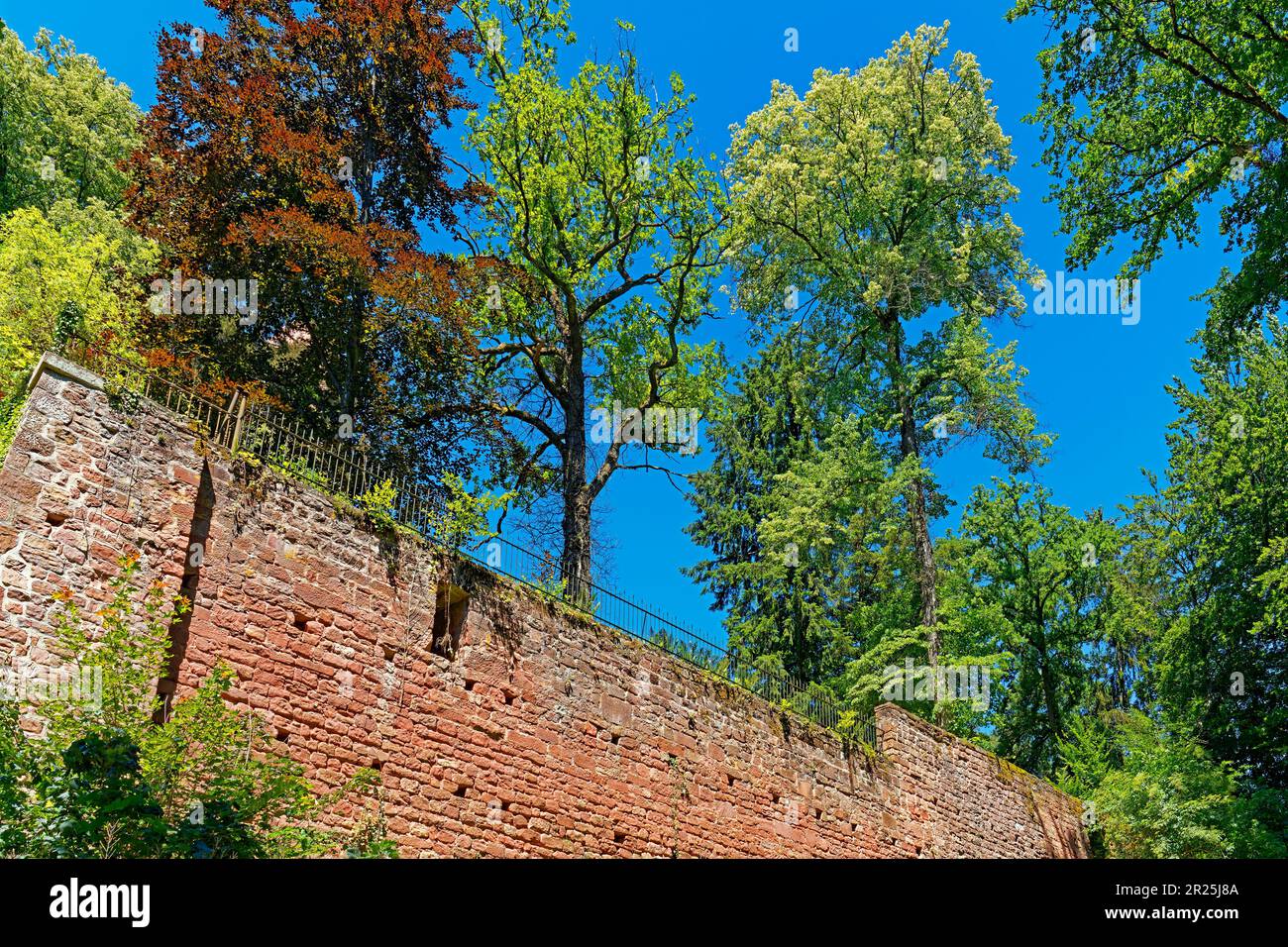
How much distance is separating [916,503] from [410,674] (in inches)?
593

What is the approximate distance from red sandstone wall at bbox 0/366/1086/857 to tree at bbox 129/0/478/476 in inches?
246

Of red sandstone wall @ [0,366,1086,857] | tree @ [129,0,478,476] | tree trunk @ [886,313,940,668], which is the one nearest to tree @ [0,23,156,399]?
tree @ [129,0,478,476]

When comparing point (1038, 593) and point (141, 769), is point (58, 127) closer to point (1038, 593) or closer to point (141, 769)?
point (141, 769)

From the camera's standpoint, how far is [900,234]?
2523cm

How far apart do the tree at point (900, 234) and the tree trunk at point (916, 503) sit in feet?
0.24

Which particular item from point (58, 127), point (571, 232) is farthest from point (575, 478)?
point (58, 127)

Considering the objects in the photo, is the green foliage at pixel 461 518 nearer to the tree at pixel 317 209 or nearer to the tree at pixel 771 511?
the tree at pixel 317 209

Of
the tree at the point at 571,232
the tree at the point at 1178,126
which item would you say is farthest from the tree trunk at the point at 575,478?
the tree at the point at 1178,126

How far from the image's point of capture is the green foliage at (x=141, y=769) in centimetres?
671

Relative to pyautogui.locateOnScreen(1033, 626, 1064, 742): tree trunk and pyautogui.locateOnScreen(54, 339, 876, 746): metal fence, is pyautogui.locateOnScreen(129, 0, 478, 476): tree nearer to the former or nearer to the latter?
pyautogui.locateOnScreen(54, 339, 876, 746): metal fence

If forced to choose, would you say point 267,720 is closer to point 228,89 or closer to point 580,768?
point 580,768

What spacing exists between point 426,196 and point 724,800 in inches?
493

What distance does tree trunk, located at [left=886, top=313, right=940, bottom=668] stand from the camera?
829 inches
